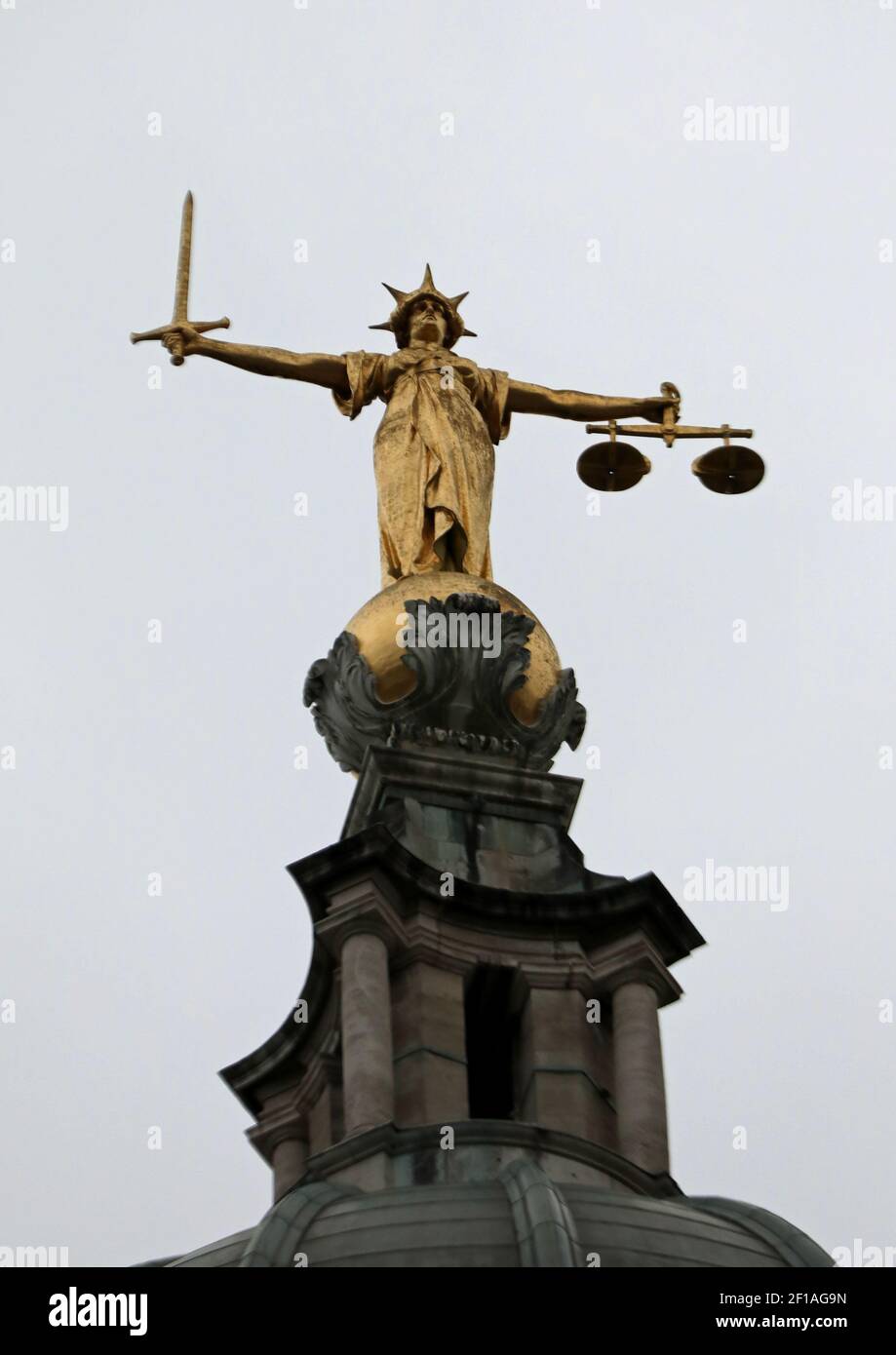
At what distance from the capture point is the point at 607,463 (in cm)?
6062

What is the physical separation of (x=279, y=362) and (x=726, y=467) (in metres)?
5.98

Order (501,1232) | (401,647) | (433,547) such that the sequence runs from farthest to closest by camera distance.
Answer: (433,547), (401,647), (501,1232)

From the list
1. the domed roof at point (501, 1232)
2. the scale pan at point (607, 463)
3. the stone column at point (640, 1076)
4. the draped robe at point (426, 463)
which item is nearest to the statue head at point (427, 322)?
the draped robe at point (426, 463)

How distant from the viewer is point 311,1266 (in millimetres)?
50938

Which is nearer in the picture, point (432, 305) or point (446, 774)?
point (446, 774)

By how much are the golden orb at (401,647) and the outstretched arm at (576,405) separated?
3.59 metres

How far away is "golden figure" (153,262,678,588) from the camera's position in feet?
202

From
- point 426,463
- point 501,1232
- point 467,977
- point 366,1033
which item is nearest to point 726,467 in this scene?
point 426,463

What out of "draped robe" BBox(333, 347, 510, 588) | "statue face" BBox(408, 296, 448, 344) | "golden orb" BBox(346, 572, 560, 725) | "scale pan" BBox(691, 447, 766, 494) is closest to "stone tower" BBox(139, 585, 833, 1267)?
"golden orb" BBox(346, 572, 560, 725)

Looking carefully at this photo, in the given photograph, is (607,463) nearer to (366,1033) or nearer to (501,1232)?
(366,1033)
